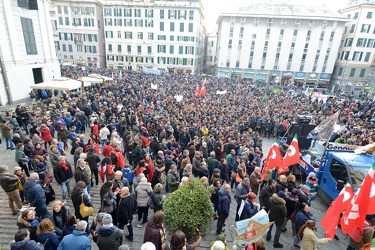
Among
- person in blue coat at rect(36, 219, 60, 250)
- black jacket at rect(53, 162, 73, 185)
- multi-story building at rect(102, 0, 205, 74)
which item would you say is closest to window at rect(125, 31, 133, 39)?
multi-story building at rect(102, 0, 205, 74)

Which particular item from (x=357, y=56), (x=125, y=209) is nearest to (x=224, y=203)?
(x=125, y=209)

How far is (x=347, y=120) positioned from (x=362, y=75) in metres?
36.4

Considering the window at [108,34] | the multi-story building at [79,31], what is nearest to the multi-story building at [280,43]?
the window at [108,34]

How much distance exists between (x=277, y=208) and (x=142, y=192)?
3.44m

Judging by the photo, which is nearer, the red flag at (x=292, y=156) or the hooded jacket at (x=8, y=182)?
the hooded jacket at (x=8, y=182)

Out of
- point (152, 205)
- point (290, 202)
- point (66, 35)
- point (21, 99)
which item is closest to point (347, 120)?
point (290, 202)

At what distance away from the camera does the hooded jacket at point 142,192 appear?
5.73 metres

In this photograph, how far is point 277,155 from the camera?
750cm

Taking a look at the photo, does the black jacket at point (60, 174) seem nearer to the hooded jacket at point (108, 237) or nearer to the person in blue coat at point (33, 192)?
the person in blue coat at point (33, 192)

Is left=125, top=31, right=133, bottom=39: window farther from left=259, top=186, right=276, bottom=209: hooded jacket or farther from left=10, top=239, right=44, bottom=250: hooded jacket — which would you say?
left=10, top=239, right=44, bottom=250: hooded jacket

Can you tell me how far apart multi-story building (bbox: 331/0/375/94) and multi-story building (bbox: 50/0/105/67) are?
177ft

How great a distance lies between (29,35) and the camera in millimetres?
19500

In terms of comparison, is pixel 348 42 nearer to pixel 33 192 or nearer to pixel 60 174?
pixel 60 174

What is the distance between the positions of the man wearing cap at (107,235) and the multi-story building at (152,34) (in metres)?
49.3
